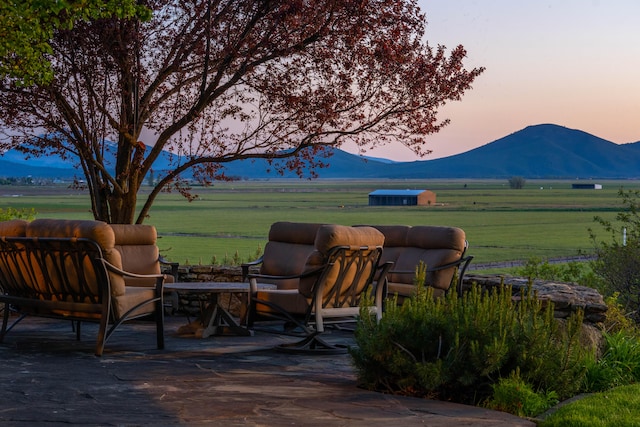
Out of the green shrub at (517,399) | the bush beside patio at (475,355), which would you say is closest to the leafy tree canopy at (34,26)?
the bush beside patio at (475,355)

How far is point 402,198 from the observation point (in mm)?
112438

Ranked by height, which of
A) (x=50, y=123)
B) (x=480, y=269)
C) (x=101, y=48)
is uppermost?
(x=101, y=48)

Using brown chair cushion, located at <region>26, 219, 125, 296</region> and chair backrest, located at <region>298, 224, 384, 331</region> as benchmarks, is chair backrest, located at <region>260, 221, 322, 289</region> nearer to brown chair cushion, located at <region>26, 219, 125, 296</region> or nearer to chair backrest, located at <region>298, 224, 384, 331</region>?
chair backrest, located at <region>298, 224, 384, 331</region>

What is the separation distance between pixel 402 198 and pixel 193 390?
105907 mm

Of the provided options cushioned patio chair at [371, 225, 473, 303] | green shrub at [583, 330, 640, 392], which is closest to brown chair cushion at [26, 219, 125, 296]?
cushioned patio chair at [371, 225, 473, 303]

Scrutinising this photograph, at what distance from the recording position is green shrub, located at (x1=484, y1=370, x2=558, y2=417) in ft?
21.6

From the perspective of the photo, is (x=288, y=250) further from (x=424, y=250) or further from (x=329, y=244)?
(x=329, y=244)

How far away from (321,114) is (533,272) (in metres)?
4.96

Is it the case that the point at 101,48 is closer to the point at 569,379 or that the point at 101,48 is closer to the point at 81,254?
the point at 81,254

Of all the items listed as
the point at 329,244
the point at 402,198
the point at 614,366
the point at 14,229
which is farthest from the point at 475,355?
the point at 402,198

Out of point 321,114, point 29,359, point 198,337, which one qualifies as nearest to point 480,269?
point 321,114

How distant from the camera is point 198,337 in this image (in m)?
10.2

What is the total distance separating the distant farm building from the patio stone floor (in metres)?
101

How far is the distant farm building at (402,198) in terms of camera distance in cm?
11069
